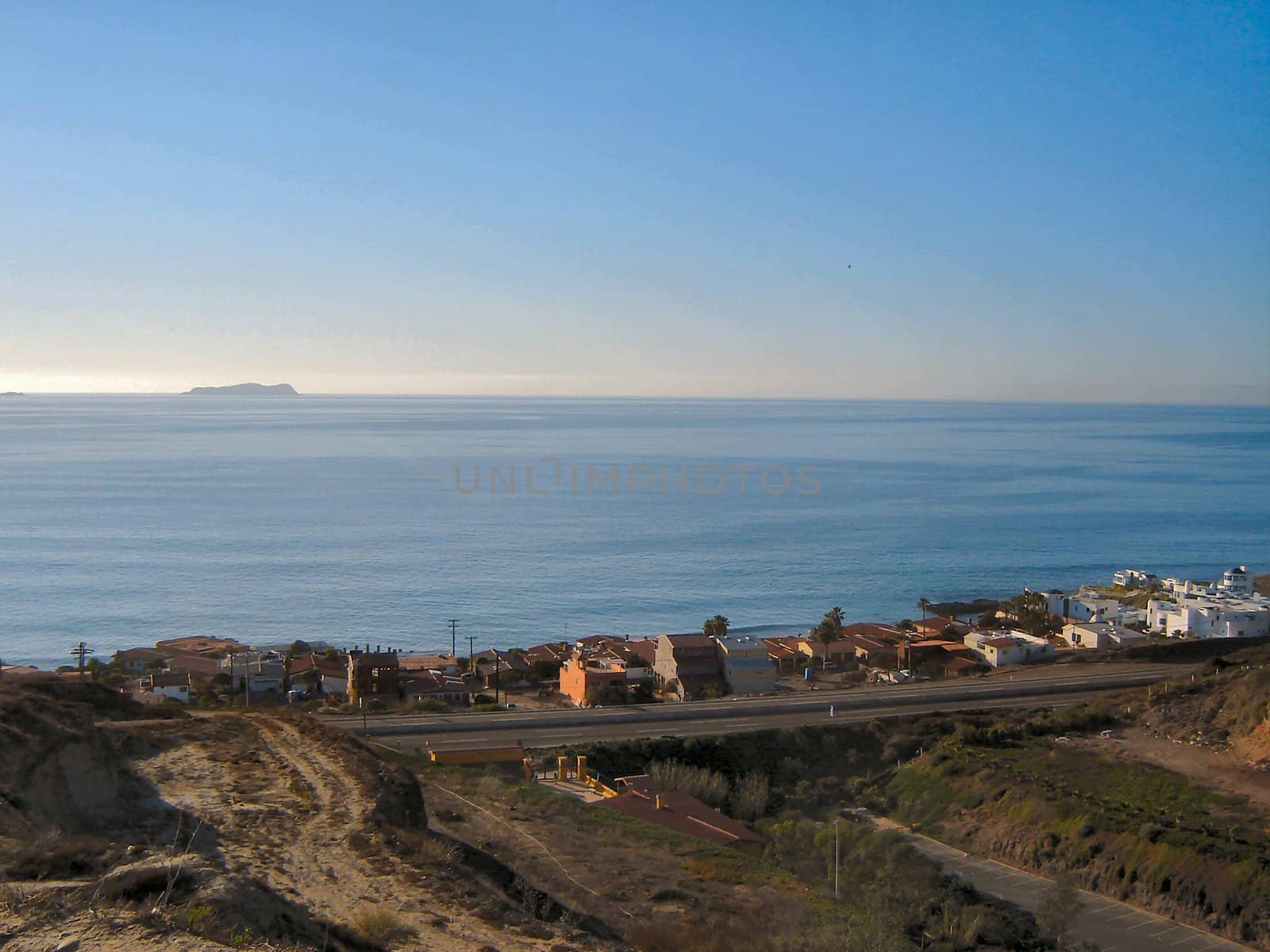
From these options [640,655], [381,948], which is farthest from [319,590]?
[381,948]

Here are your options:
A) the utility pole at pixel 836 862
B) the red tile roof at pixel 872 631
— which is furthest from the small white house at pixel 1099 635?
the utility pole at pixel 836 862

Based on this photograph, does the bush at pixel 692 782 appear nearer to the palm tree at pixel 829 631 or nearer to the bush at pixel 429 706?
the bush at pixel 429 706

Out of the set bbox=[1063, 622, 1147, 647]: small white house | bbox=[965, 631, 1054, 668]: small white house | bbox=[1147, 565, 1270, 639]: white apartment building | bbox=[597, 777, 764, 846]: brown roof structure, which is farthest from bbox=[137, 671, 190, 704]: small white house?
bbox=[1147, 565, 1270, 639]: white apartment building

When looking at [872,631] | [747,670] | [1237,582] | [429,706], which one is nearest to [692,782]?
[429,706]

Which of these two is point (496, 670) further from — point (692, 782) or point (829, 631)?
point (692, 782)

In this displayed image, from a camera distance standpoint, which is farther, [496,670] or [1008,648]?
[1008,648]

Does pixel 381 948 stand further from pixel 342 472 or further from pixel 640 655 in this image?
pixel 342 472
